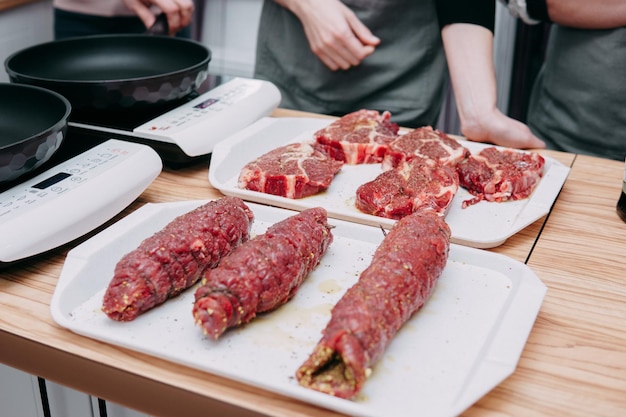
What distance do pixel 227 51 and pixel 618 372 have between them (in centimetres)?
371

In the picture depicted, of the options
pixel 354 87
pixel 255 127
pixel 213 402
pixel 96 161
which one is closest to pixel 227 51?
pixel 354 87

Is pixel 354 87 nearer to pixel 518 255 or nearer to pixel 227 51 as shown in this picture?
pixel 518 255

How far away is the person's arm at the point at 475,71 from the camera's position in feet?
5.59

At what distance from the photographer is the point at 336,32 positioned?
187cm

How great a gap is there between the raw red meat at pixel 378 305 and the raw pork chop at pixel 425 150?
415mm

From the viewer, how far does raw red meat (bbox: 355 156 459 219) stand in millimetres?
1317

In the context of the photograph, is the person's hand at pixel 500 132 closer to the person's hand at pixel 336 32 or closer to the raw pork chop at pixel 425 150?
the raw pork chop at pixel 425 150

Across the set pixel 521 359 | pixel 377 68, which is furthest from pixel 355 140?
pixel 521 359

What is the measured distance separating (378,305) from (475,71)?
1.14 metres

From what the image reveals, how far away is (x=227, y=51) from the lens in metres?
4.24

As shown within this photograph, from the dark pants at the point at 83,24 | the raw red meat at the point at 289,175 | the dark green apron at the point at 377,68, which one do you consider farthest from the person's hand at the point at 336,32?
the dark pants at the point at 83,24

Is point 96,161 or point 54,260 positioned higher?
point 96,161

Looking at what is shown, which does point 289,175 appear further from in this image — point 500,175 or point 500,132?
point 500,132

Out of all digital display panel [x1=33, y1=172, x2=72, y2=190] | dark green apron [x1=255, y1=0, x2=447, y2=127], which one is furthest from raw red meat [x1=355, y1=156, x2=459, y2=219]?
dark green apron [x1=255, y1=0, x2=447, y2=127]
